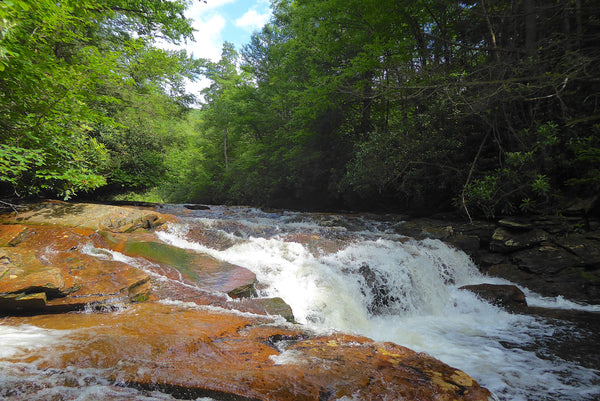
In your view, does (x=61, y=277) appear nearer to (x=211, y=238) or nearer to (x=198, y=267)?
(x=198, y=267)

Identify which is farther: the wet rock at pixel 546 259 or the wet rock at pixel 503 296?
the wet rock at pixel 546 259

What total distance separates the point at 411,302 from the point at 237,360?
404cm

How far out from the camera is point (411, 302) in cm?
523

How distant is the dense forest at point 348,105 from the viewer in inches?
175

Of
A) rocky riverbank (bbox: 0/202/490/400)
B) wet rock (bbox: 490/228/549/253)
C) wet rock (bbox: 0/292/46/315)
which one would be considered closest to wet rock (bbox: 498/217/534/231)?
wet rock (bbox: 490/228/549/253)

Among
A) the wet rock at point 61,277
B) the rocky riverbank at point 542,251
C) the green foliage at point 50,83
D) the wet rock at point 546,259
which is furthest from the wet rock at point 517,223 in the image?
the green foliage at point 50,83

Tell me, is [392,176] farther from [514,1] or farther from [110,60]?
[110,60]

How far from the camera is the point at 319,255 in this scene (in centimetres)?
572

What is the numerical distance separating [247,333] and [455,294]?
488 centimetres

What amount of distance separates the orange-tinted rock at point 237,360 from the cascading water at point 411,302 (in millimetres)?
877

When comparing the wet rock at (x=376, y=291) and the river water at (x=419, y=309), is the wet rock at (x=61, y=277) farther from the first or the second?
the wet rock at (x=376, y=291)

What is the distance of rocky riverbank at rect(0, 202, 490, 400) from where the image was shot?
1.94 meters

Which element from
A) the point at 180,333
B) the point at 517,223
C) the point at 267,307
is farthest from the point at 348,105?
the point at 180,333

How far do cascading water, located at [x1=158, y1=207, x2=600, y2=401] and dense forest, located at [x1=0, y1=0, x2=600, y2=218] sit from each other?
89.2 inches
